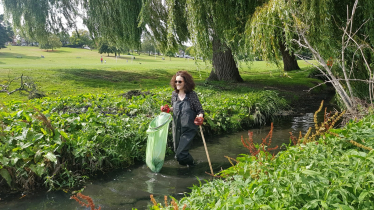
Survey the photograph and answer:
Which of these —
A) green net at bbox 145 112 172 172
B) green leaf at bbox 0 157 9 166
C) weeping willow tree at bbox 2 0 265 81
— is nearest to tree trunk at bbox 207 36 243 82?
weeping willow tree at bbox 2 0 265 81

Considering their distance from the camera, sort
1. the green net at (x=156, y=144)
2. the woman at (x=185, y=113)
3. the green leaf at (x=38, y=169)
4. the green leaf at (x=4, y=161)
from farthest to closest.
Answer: the woman at (x=185, y=113) < the green net at (x=156, y=144) < the green leaf at (x=38, y=169) < the green leaf at (x=4, y=161)

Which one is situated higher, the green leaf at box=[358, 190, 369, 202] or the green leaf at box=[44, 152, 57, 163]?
the green leaf at box=[358, 190, 369, 202]

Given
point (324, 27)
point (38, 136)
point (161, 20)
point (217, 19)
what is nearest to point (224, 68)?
point (161, 20)

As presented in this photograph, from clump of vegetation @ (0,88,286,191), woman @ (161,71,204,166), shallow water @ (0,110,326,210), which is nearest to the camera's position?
shallow water @ (0,110,326,210)

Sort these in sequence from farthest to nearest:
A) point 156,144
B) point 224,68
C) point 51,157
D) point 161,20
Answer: point 224,68, point 161,20, point 156,144, point 51,157

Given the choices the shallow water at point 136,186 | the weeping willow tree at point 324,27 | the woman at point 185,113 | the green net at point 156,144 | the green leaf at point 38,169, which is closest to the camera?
the shallow water at point 136,186

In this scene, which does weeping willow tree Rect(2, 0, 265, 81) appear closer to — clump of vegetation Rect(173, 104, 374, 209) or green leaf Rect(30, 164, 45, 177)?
green leaf Rect(30, 164, 45, 177)

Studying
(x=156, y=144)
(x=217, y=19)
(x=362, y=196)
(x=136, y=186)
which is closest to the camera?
(x=362, y=196)

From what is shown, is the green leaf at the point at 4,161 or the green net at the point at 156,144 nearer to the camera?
the green leaf at the point at 4,161

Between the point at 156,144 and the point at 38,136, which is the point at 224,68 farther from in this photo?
the point at 38,136

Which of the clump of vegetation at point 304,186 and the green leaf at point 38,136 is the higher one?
the clump of vegetation at point 304,186

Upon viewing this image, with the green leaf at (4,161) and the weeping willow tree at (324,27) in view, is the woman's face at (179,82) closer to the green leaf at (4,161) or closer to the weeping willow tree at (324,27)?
the green leaf at (4,161)

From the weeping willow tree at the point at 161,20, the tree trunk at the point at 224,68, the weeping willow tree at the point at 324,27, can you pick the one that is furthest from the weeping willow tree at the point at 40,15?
the weeping willow tree at the point at 324,27

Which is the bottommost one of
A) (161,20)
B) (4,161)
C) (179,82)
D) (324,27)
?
(4,161)
